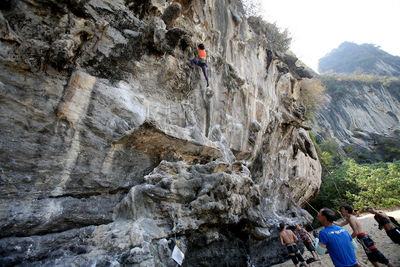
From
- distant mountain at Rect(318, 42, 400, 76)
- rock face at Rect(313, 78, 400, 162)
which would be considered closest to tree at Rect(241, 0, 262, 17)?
rock face at Rect(313, 78, 400, 162)

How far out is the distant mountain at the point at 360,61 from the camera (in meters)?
52.2

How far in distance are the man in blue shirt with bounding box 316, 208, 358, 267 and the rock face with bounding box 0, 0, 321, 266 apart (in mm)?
1793

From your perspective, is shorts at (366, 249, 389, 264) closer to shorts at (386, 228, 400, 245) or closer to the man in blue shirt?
shorts at (386, 228, 400, 245)

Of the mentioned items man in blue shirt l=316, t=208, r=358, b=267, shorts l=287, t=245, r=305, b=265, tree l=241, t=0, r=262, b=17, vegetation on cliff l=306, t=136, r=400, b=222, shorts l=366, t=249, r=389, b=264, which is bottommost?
shorts l=287, t=245, r=305, b=265

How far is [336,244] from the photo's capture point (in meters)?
2.83

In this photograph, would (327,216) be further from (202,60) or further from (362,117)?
(362,117)

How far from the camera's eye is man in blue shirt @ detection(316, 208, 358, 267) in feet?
8.95

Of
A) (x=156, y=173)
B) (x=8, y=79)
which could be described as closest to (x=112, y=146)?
(x=156, y=173)

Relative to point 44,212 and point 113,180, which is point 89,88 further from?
point 44,212

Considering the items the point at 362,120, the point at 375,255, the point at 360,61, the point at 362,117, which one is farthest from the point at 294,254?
the point at 360,61

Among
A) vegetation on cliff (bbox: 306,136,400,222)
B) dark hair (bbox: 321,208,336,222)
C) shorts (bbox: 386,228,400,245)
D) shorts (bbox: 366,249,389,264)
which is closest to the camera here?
dark hair (bbox: 321,208,336,222)

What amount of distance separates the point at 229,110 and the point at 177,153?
3492mm

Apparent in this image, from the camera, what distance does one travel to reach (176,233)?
3639mm

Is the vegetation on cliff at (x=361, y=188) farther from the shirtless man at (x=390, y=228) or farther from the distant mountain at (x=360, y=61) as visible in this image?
the distant mountain at (x=360, y=61)
